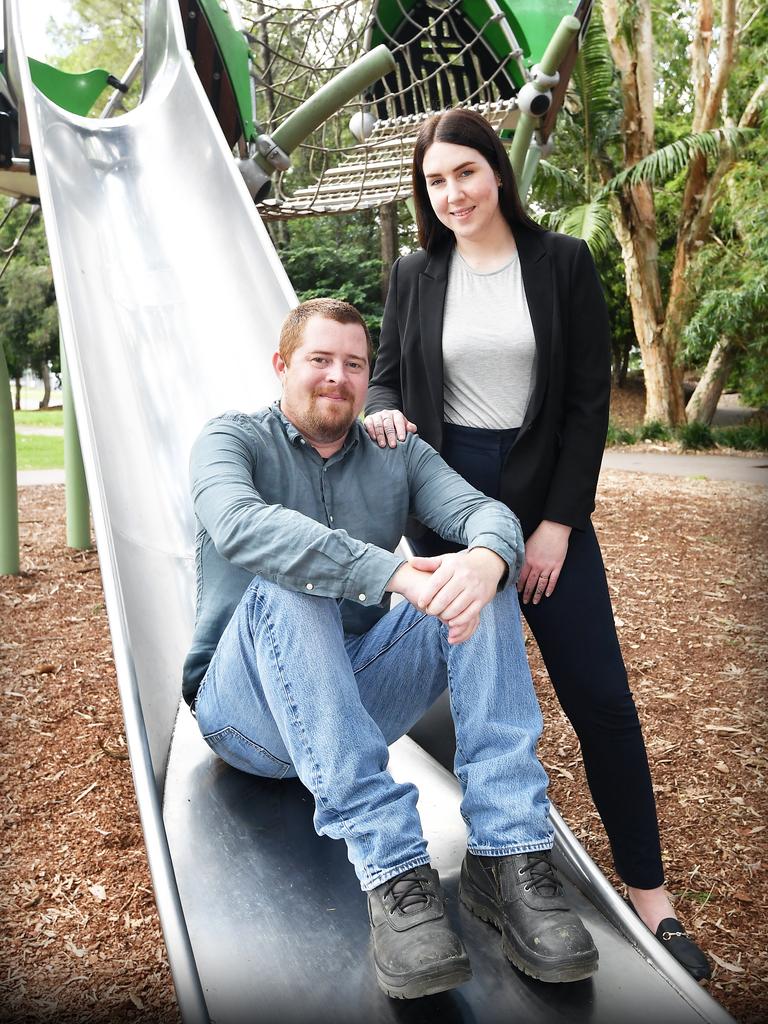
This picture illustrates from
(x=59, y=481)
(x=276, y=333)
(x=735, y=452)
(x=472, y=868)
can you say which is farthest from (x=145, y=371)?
(x=735, y=452)

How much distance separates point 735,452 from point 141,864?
32.0 feet

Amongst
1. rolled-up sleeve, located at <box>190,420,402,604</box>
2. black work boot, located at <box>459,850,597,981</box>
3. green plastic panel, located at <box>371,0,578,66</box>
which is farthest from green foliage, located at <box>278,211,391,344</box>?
black work boot, located at <box>459,850,597,981</box>

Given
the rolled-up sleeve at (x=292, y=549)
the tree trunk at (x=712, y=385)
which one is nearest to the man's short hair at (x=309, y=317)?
the rolled-up sleeve at (x=292, y=549)

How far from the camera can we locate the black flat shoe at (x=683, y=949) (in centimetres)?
167

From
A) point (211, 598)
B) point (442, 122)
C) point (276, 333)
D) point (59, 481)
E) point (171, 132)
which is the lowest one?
point (59, 481)

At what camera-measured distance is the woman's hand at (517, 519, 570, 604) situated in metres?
1.72

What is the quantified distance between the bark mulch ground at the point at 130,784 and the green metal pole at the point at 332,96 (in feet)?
7.94

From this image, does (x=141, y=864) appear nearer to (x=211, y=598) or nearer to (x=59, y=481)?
(x=211, y=598)

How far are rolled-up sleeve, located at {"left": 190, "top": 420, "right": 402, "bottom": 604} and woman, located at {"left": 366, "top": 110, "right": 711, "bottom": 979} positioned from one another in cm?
37

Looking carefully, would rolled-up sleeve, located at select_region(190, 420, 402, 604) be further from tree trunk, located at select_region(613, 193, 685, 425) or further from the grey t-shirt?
tree trunk, located at select_region(613, 193, 685, 425)

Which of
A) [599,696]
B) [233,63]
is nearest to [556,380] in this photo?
[599,696]

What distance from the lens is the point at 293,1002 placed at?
4.17ft

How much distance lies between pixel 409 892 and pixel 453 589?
1.52ft

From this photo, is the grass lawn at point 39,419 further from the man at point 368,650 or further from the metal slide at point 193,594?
the man at point 368,650
